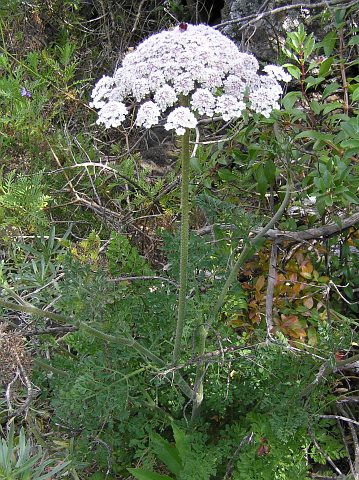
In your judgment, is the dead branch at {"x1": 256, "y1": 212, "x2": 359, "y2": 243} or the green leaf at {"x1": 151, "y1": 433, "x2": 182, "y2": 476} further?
the dead branch at {"x1": 256, "y1": 212, "x2": 359, "y2": 243}

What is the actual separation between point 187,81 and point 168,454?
124 cm

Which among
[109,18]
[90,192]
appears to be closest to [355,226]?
[90,192]

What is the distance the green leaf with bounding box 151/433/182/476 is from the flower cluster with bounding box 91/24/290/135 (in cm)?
110

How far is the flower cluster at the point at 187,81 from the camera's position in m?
1.34

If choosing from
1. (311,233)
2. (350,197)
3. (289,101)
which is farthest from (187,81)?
(311,233)

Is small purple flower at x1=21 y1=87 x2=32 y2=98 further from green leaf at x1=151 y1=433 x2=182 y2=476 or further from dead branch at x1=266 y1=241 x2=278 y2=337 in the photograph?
green leaf at x1=151 y1=433 x2=182 y2=476

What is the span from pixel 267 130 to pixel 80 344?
124 centimetres

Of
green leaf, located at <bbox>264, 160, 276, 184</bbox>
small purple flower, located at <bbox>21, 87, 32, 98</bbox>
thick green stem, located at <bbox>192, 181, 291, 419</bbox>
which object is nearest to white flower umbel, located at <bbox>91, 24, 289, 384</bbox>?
thick green stem, located at <bbox>192, 181, 291, 419</bbox>

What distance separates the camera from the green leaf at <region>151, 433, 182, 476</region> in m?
1.83

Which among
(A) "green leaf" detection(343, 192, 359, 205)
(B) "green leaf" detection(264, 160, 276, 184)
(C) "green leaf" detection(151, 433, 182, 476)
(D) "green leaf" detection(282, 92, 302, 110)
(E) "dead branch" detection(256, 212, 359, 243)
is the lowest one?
(C) "green leaf" detection(151, 433, 182, 476)

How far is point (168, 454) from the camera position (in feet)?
6.06

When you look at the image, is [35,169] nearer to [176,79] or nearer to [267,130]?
[267,130]

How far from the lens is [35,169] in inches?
118

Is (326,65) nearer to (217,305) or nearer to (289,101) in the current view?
(289,101)
